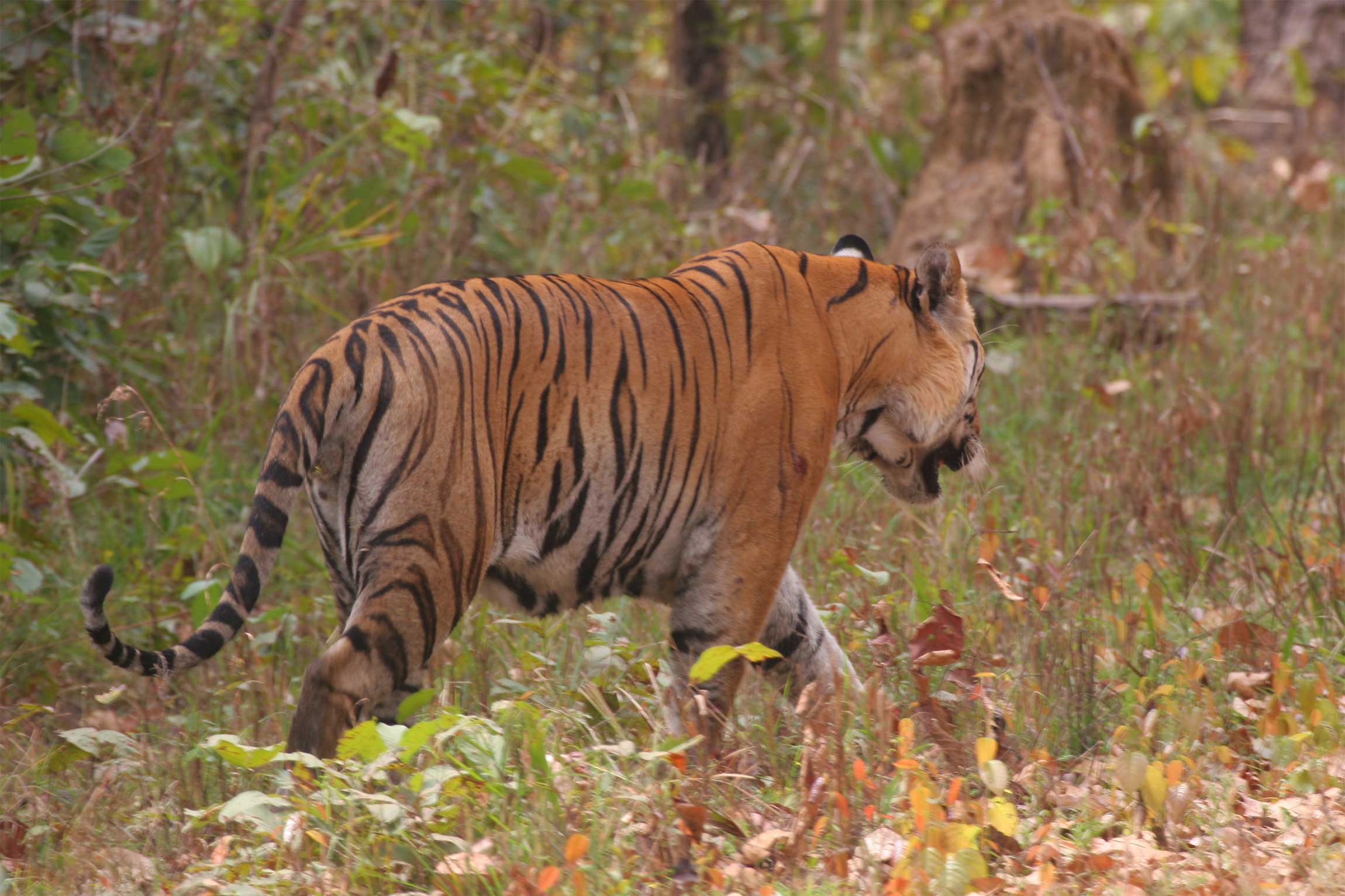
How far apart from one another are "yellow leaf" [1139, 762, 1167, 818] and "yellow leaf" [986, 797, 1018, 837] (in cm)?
31

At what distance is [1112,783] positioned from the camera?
3336 millimetres

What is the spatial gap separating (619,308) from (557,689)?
102 centimetres

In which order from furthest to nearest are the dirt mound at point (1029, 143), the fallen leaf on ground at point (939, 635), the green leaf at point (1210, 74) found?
the green leaf at point (1210, 74), the dirt mound at point (1029, 143), the fallen leaf on ground at point (939, 635)

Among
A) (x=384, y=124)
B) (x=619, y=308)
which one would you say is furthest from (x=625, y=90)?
(x=619, y=308)

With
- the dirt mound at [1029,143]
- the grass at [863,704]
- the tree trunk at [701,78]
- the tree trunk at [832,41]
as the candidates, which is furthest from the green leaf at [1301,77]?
the grass at [863,704]

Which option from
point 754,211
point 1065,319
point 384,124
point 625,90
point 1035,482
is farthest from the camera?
point 625,90

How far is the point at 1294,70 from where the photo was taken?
10453 mm

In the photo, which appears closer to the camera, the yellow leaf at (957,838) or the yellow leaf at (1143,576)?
the yellow leaf at (957,838)

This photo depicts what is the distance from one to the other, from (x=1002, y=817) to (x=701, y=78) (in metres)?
7.32

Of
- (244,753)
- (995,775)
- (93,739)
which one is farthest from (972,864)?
(93,739)

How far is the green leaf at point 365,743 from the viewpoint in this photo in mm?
2881

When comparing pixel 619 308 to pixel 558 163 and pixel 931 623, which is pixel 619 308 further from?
pixel 558 163

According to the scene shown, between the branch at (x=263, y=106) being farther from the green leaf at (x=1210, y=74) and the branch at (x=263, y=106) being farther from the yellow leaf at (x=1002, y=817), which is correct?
the green leaf at (x=1210, y=74)

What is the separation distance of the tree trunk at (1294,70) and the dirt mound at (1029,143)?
239cm
